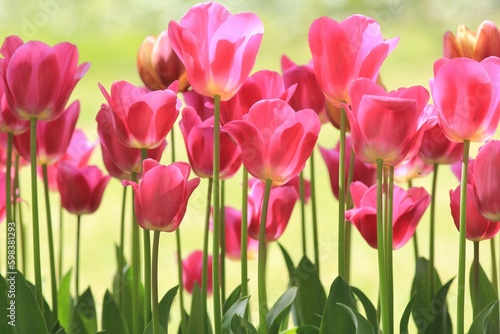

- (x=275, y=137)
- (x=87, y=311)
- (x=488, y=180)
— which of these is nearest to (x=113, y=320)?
(x=87, y=311)

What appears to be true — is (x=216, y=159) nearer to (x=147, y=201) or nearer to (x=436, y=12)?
(x=147, y=201)

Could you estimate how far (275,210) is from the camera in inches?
33.8

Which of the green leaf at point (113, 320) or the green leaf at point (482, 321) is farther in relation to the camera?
the green leaf at point (113, 320)

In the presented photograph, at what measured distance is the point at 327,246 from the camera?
90 cm

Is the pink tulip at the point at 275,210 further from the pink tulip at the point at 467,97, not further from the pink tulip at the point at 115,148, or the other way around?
the pink tulip at the point at 467,97

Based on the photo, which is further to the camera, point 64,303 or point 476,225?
point 64,303

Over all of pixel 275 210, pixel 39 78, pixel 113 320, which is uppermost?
pixel 39 78

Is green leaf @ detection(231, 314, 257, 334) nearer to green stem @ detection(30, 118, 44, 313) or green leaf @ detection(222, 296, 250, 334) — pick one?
green leaf @ detection(222, 296, 250, 334)

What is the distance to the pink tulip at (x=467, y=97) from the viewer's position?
2.11ft

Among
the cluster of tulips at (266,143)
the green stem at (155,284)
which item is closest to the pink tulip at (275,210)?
the cluster of tulips at (266,143)

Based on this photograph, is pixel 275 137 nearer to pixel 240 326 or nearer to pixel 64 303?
pixel 240 326

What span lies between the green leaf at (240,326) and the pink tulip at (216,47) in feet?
0.60

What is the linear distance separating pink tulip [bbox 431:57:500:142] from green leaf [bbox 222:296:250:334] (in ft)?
0.70

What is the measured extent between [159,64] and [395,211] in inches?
10.8
